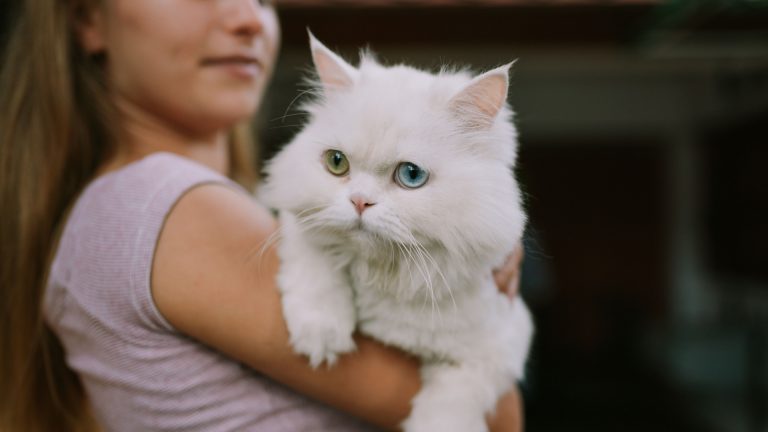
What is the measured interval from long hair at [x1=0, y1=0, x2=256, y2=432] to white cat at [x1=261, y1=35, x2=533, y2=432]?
47 cm

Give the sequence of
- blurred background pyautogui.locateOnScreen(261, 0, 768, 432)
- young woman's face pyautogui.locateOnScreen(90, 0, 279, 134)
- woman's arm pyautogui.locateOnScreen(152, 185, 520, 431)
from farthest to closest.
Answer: blurred background pyautogui.locateOnScreen(261, 0, 768, 432) → young woman's face pyautogui.locateOnScreen(90, 0, 279, 134) → woman's arm pyautogui.locateOnScreen(152, 185, 520, 431)

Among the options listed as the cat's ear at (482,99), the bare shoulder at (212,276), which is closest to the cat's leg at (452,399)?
the bare shoulder at (212,276)

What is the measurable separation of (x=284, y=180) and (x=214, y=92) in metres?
0.35

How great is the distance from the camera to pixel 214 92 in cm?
125

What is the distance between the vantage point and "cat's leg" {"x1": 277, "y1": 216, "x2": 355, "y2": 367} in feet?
3.18

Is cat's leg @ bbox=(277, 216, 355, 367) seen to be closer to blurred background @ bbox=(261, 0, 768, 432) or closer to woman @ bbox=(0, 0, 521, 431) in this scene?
woman @ bbox=(0, 0, 521, 431)

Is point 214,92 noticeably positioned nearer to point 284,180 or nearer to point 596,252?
point 284,180

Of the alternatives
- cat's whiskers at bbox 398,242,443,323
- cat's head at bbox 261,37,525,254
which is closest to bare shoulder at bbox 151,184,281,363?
cat's head at bbox 261,37,525,254

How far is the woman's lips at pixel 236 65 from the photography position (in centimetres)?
123

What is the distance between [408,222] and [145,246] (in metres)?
0.42

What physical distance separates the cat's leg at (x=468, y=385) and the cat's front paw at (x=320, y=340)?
16 centimetres

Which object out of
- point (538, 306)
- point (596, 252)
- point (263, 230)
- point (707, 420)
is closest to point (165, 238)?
point (263, 230)

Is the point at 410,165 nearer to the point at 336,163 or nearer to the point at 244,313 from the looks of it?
the point at 336,163

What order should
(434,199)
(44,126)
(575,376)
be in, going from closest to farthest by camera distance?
(434,199) < (44,126) < (575,376)
